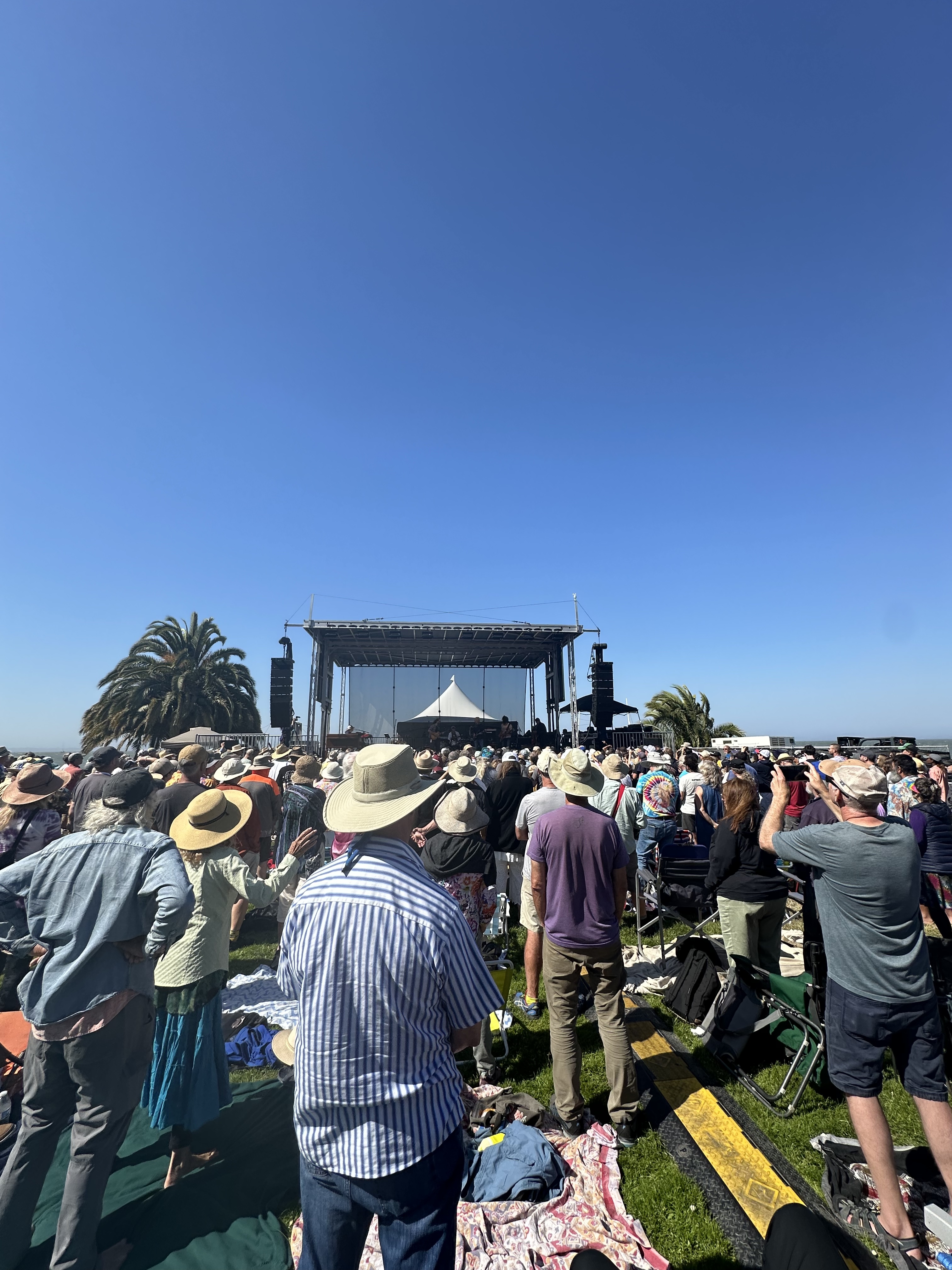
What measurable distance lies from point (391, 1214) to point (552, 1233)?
143 centimetres

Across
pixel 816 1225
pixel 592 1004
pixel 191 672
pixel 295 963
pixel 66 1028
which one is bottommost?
pixel 592 1004

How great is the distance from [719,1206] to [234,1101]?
2590 millimetres

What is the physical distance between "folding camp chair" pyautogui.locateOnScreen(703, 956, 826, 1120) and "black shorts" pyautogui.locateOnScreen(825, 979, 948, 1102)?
0.75m

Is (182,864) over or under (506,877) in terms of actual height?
over

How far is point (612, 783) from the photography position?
6199mm

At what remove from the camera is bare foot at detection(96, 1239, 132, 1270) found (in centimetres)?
233

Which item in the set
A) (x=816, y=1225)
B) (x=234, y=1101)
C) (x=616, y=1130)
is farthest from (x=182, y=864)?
(x=616, y=1130)

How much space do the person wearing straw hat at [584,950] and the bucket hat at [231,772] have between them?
12.9ft

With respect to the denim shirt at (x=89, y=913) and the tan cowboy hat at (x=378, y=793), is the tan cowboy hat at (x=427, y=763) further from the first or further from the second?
the tan cowboy hat at (x=378, y=793)

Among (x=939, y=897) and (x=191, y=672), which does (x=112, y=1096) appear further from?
(x=191, y=672)

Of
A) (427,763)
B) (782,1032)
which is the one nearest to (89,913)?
(782,1032)

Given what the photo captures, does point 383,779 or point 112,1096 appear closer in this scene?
point 383,779

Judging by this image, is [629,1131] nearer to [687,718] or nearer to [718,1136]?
[718,1136]

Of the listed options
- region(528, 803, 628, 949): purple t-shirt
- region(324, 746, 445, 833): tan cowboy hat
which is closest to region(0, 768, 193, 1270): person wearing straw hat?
region(324, 746, 445, 833): tan cowboy hat
